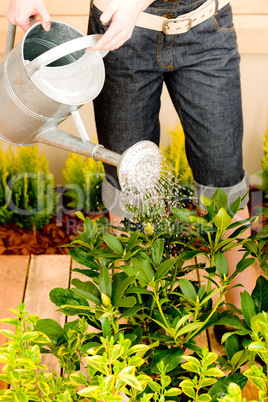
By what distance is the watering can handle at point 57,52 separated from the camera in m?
0.94

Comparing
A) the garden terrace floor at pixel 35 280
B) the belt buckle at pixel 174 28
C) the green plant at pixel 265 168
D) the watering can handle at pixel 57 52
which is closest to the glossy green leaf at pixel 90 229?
the watering can handle at pixel 57 52

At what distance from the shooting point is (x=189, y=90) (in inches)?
53.6

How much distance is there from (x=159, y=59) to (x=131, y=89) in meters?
0.11

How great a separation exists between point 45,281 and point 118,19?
3.84 ft

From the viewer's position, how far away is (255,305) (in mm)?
908

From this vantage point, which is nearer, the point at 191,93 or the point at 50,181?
the point at 191,93

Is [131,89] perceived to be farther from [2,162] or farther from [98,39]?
[2,162]

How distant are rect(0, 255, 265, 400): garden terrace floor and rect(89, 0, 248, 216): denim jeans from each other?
2.06 feet

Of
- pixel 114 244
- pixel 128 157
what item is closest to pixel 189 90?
pixel 128 157

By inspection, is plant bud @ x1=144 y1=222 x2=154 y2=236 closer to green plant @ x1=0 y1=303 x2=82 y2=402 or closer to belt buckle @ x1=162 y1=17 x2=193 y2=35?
green plant @ x1=0 y1=303 x2=82 y2=402

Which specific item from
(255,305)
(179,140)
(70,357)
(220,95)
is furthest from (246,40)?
(70,357)

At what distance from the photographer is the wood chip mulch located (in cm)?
212

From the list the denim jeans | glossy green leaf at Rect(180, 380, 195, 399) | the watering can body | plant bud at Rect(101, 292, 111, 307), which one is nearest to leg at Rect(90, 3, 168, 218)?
the denim jeans

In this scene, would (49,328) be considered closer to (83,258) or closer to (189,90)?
(83,258)
